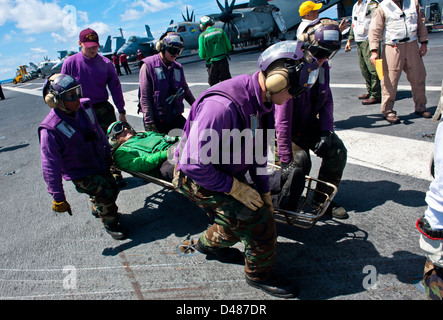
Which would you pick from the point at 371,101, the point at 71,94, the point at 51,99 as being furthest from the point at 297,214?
the point at 371,101

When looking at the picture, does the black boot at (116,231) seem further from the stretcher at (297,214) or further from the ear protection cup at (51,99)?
the ear protection cup at (51,99)

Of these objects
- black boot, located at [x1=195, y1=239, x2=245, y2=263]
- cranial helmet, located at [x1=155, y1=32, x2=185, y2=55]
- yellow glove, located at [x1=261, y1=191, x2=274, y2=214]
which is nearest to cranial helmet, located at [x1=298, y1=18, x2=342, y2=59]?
yellow glove, located at [x1=261, y1=191, x2=274, y2=214]

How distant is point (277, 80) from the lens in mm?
2016

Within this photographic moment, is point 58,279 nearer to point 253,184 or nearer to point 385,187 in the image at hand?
point 253,184

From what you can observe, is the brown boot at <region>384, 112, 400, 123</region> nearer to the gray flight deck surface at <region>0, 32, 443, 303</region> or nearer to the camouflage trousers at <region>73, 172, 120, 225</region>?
the gray flight deck surface at <region>0, 32, 443, 303</region>

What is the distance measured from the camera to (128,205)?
4.37 metres

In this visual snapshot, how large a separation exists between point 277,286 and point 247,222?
2.07 ft

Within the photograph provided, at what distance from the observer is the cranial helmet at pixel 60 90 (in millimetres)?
3133

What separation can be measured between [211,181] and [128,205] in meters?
2.62

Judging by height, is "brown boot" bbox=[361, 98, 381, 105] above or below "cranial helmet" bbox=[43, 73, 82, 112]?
below

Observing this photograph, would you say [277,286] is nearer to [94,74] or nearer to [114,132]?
[114,132]

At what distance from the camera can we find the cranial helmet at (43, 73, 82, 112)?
123 inches

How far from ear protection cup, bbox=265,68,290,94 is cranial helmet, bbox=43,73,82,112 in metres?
2.19

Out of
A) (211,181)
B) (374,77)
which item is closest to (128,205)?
(211,181)
